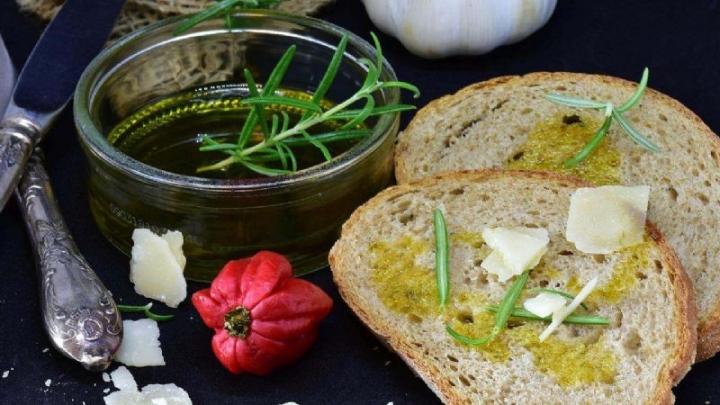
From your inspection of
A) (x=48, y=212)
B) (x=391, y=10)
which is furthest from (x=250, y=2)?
(x=48, y=212)

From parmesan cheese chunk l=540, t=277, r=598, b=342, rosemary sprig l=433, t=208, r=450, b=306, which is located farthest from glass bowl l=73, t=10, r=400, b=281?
parmesan cheese chunk l=540, t=277, r=598, b=342

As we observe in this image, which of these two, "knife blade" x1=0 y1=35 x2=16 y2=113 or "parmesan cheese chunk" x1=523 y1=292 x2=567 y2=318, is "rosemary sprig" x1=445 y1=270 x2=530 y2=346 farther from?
"knife blade" x1=0 y1=35 x2=16 y2=113

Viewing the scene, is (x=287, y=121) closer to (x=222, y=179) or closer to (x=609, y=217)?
(x=222, y=179)

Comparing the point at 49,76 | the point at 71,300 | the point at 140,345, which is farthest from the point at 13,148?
the point at 140,345

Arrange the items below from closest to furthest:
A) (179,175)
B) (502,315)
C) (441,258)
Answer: (502,315) → (441,258) → (179,175)

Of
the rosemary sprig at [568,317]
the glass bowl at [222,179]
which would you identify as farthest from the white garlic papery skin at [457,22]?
the rosemary sprig at [568,317]
